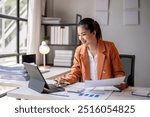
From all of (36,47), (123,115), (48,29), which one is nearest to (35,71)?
(123,115)

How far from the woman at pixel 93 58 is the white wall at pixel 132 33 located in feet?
5.18

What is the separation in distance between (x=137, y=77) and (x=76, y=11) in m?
1.46

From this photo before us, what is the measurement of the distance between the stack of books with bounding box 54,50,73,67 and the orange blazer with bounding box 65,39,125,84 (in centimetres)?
137

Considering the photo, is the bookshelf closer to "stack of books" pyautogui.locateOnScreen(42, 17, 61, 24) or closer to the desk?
"stack of books" pyautogui.locateOnScreen(42, 17, 61, 24)

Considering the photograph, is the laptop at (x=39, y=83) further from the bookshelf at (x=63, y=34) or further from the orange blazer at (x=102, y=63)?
the bookshelf at (x=63, y=34)

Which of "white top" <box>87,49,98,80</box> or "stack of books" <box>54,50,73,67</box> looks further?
"stack of books" <box>54,50,73,67</box>

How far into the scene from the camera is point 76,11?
377cm

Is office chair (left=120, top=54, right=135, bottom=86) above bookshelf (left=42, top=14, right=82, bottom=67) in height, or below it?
below

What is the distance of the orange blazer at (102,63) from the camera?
2.02 metres

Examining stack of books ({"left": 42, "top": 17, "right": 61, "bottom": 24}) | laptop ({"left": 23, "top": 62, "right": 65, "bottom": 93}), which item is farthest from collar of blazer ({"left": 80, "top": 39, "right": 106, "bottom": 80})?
stack of books ({"left": 42, "top": 17, "right": 61, "bottom": 24})

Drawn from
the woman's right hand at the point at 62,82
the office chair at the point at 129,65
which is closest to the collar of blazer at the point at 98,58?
A: the woman's right hand at the point at 62,82

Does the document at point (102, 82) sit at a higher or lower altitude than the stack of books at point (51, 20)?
lower

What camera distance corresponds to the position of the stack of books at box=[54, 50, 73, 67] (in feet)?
11.5

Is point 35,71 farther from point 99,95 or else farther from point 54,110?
point 99,95
